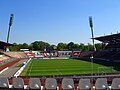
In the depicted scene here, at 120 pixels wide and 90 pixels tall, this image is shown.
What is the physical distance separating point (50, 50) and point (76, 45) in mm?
65683

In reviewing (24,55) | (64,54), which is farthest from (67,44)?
(24,55)

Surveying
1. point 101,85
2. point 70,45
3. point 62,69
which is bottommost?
point 62,69

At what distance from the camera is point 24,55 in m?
106

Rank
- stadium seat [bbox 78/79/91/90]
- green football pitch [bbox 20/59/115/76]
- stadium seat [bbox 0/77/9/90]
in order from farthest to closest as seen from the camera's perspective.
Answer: green football pitch [bbox 20/59/115/76] → stadium seat [bbox 0/77/9/90] → stadium seat [bbox 78/79/91/90]

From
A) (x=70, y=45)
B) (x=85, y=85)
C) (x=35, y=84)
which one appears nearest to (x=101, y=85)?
(x=85, y=85)

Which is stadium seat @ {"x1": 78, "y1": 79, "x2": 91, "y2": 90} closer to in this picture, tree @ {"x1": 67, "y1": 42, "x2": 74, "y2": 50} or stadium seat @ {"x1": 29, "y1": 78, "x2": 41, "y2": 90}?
stadium seat @ {"x1": 29, "y1": 78, "x2": 41, "y2": 90}

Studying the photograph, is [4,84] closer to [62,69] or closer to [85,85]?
[85,85]

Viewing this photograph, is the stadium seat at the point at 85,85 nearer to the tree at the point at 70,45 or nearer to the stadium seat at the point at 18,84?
the stadium seat at the point at 18,84

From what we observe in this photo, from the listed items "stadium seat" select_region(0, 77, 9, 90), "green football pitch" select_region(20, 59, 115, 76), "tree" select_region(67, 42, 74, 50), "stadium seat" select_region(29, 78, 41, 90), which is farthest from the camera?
"tree" select_region(67, 42, 74, 50)

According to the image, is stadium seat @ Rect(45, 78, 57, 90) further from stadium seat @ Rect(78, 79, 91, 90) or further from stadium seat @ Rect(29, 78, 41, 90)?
stadium seat @ Rect(78, 79, 91, 90)

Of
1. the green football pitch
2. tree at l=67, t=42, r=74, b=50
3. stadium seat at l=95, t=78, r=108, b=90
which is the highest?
tree at l=67, t=42, r=74, b=50

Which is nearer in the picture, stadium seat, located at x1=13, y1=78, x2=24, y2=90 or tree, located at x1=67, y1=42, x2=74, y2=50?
stadium seat, located at x1=13, y1=78, x2=24, y2=90

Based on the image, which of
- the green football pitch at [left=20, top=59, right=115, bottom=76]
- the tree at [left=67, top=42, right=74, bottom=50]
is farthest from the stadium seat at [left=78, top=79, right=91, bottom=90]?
the tree at [left=67, top=42, right=74, bottom=50]

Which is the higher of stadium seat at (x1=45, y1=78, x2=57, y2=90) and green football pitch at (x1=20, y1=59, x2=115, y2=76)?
stadium seat at (x1=45, y1=78, x2=57, y2=90)
